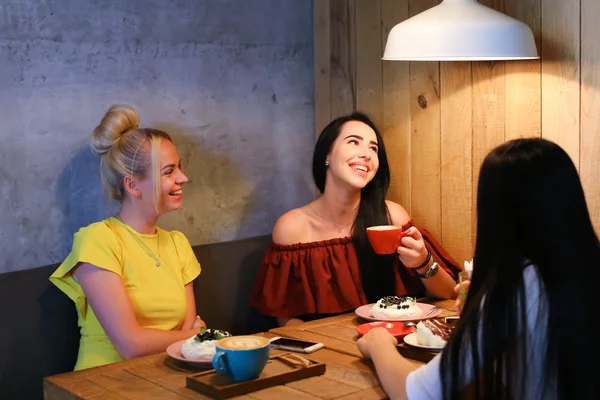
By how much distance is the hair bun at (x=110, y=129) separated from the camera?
2.70 m

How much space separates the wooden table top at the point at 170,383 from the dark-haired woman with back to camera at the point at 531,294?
0.35 m

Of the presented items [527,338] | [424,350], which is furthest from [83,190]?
[527,338]

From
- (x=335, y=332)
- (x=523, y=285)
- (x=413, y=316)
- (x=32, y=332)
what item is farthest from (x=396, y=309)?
(x=32, y=332)

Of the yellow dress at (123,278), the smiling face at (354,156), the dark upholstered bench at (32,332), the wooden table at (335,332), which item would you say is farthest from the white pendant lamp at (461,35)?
the dark upholstered bench at (32,332)

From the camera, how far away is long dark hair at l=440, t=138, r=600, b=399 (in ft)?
5.19

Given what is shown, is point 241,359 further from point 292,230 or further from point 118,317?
point 292,230

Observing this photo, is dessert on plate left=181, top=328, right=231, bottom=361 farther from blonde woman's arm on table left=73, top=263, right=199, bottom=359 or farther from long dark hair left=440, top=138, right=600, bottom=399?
long dark hair left=440, top=138, right=600, bottom=399

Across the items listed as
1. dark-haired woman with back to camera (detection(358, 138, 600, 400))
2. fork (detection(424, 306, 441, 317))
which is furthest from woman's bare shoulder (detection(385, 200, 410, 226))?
dark-haired woman with back to camera (detection(358, 138, 600, 400))

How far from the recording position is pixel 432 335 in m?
2.11

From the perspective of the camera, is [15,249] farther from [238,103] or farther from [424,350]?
[424,350]

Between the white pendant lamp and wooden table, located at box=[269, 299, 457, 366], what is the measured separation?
79 cm

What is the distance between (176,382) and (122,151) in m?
0.93

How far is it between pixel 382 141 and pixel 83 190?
107 centimetres

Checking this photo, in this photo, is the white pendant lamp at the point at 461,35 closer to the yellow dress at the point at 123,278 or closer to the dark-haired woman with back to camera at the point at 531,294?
the dark-haired woman with back to camera at the point at 531,294
